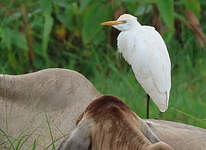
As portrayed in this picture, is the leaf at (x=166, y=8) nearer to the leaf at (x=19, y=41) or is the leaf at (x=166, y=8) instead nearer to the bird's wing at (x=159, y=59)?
the bird's wing at (x=159, y=59)

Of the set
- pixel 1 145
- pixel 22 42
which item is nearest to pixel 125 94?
pixel 22 42

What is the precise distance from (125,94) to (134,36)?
3.10ft

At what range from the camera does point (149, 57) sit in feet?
4.18

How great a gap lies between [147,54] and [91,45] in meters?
1.41

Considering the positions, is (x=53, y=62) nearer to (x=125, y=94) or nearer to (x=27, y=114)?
(x=125, y=94)

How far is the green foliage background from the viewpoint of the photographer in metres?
2.19

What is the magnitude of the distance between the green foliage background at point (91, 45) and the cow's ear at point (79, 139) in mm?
1200

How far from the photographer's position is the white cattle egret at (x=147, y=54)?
1231mm

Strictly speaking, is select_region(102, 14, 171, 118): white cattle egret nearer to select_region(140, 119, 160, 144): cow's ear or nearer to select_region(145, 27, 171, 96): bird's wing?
select_region(145, 27, 171, 96): bird's wing

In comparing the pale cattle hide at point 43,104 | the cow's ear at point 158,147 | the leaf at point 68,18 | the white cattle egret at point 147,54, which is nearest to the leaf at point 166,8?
the white cattle egret at point 147,54

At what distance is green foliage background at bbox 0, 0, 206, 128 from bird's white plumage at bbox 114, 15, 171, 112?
0.72 meters

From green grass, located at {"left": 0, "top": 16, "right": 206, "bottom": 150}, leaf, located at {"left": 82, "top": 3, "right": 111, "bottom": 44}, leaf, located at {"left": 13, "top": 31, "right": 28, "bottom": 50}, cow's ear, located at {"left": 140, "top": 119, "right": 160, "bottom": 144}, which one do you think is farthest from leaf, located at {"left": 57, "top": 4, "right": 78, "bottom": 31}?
cow's ear, located at {"left": 140, "top": 119, "right": 160, "bottom": 144}

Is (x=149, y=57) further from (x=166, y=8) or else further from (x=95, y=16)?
(x=95, y=16)

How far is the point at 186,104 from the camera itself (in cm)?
201
